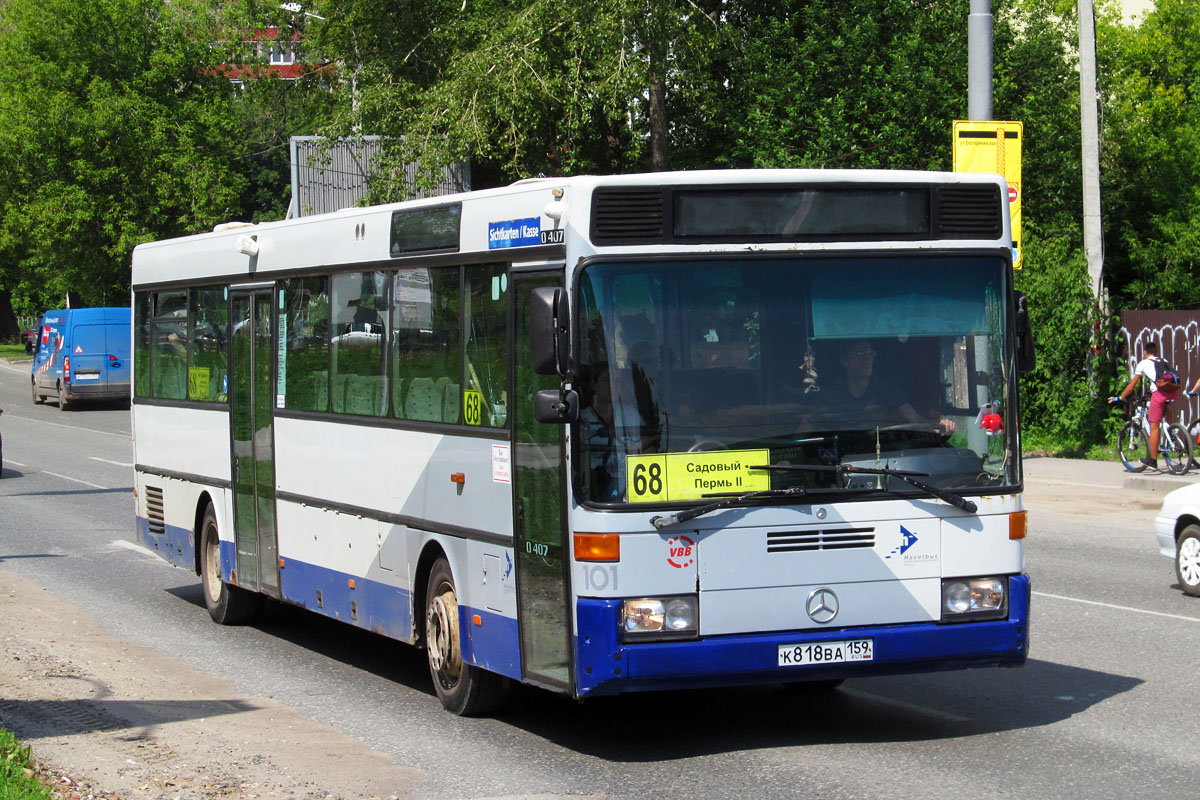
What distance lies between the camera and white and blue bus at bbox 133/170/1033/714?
6.86 meters

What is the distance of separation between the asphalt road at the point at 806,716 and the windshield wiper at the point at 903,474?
114 cm

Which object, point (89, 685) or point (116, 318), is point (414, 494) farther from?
point (116, 318)

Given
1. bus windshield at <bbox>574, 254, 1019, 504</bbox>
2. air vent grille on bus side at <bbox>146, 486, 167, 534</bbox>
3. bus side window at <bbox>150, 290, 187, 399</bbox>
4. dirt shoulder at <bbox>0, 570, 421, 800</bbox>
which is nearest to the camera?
dirt shoulder at <bbox>0, 570, 421, 800</bbox>

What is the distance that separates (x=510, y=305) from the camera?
770 centimetres

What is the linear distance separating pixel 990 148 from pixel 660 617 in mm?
12401

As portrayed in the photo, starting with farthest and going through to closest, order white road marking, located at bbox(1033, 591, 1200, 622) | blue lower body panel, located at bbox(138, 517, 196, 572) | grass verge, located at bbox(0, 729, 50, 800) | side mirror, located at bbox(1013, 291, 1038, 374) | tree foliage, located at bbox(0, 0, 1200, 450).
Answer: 1. tree foliage, located at bbox(0, 0, 1200, 450)
2. blue lower body panel, located at bbox(138, 517, 196, 572)
3. white road marking, located at bbox(1033, 591, 1200, 622)
4. side mirror, located at bbox(1013, 291, 1038, 374)
5. grass verge, located at bbox(0, 729, 50, 800)

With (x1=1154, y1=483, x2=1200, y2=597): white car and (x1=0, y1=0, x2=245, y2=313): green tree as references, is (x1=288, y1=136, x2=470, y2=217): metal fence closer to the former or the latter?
(x1=0, y1=0, x2=245, y2=313): green tree

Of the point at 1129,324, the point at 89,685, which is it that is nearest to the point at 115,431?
the point at 1129,324

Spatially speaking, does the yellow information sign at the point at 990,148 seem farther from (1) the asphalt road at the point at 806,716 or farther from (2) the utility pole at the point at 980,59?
(1) the asphalt road at the point at 806,716

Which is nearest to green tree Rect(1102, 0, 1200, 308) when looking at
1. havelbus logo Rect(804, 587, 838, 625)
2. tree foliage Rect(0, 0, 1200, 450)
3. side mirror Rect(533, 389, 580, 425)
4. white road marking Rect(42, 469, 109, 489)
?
tree foliage Rect(0, 0, 1200, 450)

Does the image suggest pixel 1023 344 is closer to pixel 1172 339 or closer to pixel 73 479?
pixel 1172 339

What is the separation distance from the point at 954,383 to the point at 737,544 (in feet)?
4.33

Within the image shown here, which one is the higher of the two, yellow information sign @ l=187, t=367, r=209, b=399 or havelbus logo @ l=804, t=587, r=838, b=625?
yellow information sign @ l=187, t=367, r=209, b=399

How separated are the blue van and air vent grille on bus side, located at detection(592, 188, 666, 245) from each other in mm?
38155
